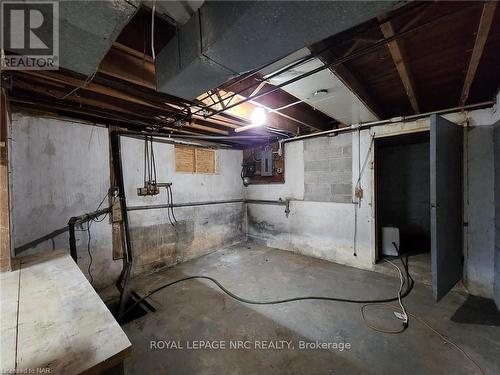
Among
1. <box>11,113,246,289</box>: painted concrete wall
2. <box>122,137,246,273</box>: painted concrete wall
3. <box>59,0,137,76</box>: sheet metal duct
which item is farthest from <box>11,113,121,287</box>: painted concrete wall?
<box>59,0,137,76</box>: sheet metal duct

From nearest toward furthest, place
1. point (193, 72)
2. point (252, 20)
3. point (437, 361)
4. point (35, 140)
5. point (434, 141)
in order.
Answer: point (252, 20), point (193, 72), point (437, 361), point (434, 141), point (35, 140)

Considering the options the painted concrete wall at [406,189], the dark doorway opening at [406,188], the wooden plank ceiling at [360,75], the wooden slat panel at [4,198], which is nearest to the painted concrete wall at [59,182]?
the wooden plank ceiling at [360,75]

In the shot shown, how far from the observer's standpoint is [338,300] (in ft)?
8.53

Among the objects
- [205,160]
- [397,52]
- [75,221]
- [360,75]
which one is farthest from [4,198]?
[360,75]

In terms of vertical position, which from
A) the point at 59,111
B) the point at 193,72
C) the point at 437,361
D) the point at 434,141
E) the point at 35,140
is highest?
the point at 59,111

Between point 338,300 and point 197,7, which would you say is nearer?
point 197,7

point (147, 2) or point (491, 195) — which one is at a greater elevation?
point (147, 2)

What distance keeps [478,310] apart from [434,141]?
197 centimetres

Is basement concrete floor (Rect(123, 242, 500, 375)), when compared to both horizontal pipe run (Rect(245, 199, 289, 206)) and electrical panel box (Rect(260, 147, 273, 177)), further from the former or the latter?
electrical panel box (Rect(260, 147, 273, 177))

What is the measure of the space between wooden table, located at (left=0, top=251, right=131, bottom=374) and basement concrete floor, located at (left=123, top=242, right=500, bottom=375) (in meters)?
0.91

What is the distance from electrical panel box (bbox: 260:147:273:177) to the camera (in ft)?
15.4

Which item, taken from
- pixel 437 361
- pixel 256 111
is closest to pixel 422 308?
pixel 437 361

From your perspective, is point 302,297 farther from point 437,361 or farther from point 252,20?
point 252,20

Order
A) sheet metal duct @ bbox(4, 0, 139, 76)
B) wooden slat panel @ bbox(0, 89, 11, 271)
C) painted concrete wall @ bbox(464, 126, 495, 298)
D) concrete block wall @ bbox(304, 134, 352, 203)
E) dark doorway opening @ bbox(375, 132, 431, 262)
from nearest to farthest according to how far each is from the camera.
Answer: sheet metal duct @ bbox(4, 0, 139, 76), wooden slat panel @ bbox(0, 89, 11, 271), painted concrete wall @ bbox(464, 126, 495, 298), concrete block wall @ bbox(304, 134, 352, 203), dark doorway opening @ bbox(375, 132, 431, 262)
